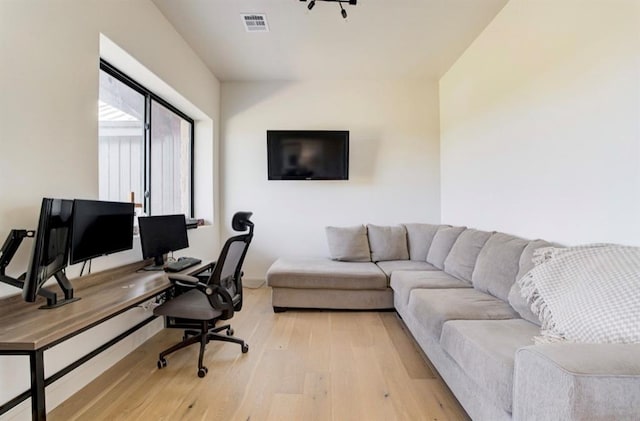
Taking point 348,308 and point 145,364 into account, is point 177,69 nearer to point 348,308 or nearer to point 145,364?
point 145,364

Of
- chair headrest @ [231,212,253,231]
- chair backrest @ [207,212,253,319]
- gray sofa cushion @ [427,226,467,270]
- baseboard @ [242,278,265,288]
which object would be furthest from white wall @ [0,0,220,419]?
gray sofa cushion @ [427,226,467,270]

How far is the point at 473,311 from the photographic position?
1.93m

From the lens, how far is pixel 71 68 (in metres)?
1.82

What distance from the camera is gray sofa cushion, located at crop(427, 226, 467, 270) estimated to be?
328cm

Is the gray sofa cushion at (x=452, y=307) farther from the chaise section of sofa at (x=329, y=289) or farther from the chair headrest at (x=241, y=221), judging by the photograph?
the chair headrest at (x=241, y=221)

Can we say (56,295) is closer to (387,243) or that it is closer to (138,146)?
(138,146)

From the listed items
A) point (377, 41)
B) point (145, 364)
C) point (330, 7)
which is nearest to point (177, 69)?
point (330, 7)

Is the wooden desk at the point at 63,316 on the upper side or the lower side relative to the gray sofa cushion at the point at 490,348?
upper

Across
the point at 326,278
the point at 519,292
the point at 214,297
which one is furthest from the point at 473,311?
the point at 214,297

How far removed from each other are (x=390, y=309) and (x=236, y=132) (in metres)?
3.15

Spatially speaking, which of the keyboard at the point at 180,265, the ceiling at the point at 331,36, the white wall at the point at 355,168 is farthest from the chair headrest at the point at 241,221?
the white wall at the point at 355,168

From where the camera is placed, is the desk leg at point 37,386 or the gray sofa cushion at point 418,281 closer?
the desk leg at point 37,386

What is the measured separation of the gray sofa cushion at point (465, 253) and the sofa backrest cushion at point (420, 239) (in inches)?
27.7

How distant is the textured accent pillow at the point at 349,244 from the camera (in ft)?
12.4
